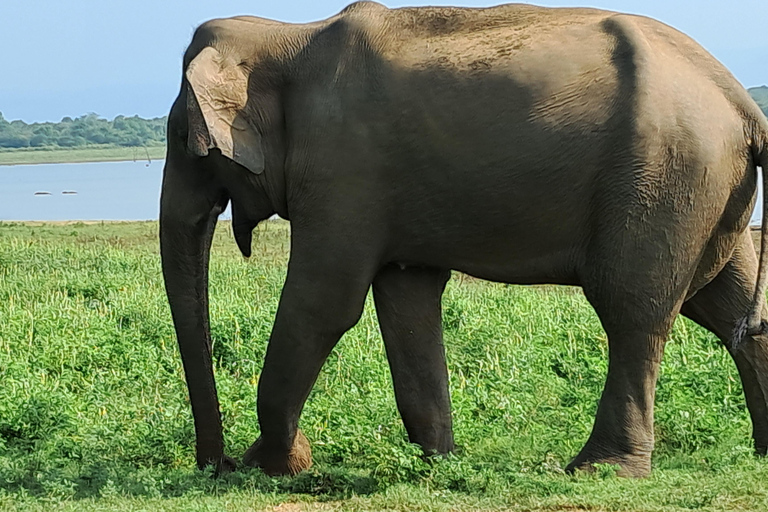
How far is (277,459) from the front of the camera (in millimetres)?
5461

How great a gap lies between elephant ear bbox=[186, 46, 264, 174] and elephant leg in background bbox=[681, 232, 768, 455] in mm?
2146

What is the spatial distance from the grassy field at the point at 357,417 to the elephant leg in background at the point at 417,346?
186 millimetres

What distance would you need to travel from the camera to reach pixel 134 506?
4754 mm

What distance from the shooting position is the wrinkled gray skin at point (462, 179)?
4734mm

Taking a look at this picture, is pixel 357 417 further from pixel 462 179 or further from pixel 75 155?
pixel 75 155

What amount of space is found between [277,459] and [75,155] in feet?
311

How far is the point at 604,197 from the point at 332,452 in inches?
75.5

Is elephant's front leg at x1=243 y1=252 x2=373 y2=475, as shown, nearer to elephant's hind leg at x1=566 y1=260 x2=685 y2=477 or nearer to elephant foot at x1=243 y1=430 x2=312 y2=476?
elephant foot at x1=243 y1=430 x2=312 y2=476

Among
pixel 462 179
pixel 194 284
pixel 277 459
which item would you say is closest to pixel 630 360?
pixel 462 179

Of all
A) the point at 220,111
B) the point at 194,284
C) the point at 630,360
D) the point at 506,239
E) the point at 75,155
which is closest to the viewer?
the point at 630,360

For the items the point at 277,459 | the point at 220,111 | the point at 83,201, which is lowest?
the point at 83,201

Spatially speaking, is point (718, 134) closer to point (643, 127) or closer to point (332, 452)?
point (643, 127)

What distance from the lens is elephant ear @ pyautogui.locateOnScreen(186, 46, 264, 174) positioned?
16.7 feet

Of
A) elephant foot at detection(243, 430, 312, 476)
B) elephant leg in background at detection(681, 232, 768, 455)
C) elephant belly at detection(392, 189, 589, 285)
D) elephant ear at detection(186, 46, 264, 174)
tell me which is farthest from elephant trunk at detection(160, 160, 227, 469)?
elephant leg in background at detection(681, 232, 768, 455)
